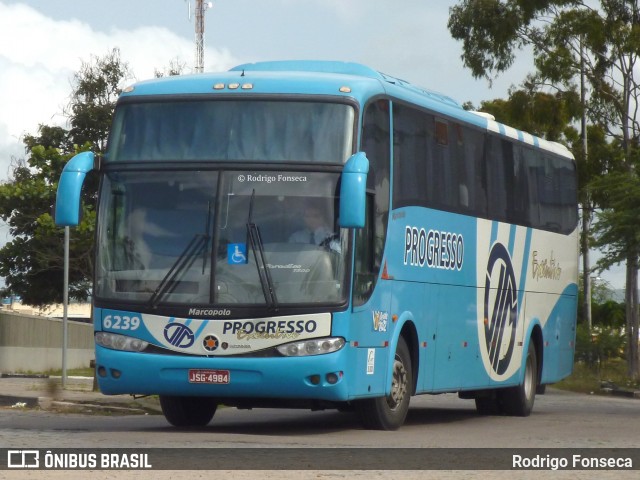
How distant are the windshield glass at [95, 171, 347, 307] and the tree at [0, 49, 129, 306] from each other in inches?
1169

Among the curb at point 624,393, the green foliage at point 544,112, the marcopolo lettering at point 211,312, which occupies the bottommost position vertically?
the curb at point 624,393

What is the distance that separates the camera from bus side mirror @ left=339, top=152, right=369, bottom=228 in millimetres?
14086

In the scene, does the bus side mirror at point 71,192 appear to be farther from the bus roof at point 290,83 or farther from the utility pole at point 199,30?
the utility pole at point 199,30

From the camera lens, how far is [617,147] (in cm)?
4503

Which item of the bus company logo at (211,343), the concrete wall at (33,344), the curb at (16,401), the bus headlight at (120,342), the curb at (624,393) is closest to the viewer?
the bus company logo at (211,343)

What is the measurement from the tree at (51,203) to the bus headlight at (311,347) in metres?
30.5

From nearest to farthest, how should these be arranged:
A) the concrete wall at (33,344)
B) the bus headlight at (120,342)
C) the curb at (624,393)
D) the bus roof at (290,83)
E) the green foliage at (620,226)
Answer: the bus headlight at (120,342) < the bus roof at (290,83) < the curb at (624,393) < the green foliage at (620,226) < the concrete wall at (33,344)

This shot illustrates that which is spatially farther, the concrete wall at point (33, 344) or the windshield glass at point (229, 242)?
the concrete wall at point (33, 344)

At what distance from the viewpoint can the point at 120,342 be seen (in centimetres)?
1469

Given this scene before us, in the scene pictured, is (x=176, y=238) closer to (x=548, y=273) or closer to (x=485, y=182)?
(x=485, y=182)

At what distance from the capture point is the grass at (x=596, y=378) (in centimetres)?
3322

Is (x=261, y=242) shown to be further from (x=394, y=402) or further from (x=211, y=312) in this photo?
(x=394, y=402)

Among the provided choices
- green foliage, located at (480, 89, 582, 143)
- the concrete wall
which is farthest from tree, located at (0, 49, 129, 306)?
green foliage, located at (480, 89, 582, 143)

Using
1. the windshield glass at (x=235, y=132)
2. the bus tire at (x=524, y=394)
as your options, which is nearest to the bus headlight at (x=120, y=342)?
the windshield glass at (x=235, y=132)
